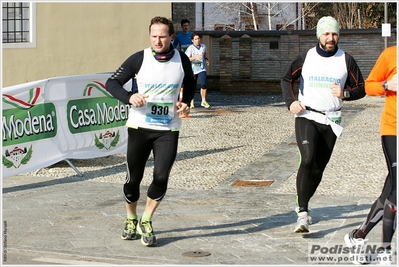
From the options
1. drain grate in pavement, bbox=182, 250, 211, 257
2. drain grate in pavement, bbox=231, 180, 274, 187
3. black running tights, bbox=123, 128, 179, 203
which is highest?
black running tights, bbox=123, 128, 179, 203

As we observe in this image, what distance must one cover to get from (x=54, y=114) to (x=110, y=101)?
1.37 metres

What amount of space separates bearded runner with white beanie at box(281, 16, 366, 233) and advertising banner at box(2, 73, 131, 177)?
12.6 feet

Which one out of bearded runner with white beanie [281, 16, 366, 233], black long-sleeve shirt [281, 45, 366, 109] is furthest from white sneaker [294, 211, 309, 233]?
black long-sleeve shirt [281, 45, 366, 109]

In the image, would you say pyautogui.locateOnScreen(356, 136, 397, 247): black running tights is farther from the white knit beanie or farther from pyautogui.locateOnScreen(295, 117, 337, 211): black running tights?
the white knit beanie

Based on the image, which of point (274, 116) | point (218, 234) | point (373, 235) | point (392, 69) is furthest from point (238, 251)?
point (274, 116)

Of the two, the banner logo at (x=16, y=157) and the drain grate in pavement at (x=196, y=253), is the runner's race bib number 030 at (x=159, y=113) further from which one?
the banner logo at (x=16, y=157)

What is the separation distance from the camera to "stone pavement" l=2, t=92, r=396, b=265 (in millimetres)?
6797

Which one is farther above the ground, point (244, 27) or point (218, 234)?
point (244, 27)

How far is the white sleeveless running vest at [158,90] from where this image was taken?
7.12 meters

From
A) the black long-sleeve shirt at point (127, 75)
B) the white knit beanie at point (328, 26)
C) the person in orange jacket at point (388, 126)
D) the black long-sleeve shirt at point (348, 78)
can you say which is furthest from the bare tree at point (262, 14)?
the person in orange jacket at point (388, 126)

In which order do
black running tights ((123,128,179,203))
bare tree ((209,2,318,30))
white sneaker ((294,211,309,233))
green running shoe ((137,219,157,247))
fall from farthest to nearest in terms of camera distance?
bare tree ((209,2,318,30))
white sneaker ((294,211,309,233))
black running tights ((123,128,179,203))
green running shoe ((137,219,157,247))

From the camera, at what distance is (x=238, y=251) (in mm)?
6930

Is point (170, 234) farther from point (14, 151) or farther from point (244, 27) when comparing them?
point (244, 27)

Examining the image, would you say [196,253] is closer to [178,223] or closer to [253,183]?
[178,223]
